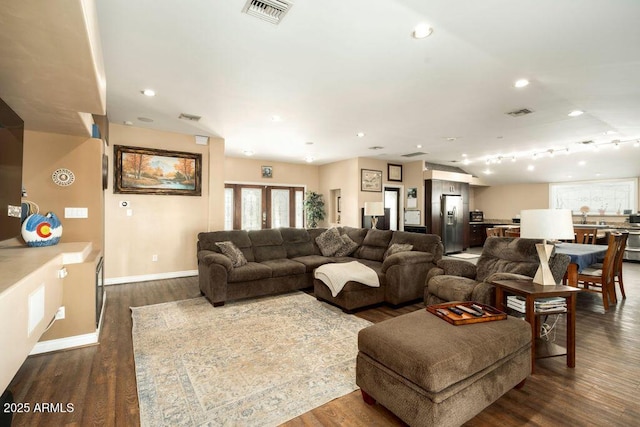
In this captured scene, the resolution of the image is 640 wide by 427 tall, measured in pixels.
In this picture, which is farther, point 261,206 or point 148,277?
point 261,206

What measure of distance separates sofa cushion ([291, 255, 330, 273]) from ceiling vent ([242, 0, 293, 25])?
3.24m

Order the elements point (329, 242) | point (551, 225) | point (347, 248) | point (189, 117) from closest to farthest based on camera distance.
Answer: point (551, 225)
point (189, 117)
point (347, 248)
point (329, 242)

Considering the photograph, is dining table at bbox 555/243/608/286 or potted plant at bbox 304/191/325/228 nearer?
dining table at bbox 555/243/608/286

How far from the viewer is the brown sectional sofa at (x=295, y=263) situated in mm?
3775

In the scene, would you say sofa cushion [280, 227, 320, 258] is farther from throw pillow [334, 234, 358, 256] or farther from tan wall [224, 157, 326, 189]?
tan wall [224, 157, 326, 189]

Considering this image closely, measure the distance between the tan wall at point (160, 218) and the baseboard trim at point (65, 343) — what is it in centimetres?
246

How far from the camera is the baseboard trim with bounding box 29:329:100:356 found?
2.60 metres

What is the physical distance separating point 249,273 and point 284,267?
53 cm

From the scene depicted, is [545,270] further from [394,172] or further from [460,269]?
[394,172]

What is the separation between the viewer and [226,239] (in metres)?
4.58

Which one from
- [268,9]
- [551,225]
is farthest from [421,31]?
[551,225]

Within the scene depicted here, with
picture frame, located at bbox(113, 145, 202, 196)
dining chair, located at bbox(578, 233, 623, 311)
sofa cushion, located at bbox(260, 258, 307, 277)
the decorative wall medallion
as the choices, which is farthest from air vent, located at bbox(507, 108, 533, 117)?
the decorative wall medallion

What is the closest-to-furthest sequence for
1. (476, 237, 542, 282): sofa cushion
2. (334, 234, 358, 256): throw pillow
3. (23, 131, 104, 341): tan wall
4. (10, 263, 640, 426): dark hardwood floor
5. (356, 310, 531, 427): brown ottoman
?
(356, 310, 531, 427): brown ottoman, (10, 263, 640, 426): dark hardwood floor, (23, 131, 104, 341): tan wall, (476, 237, 542, 282): sofa cushion, (334, 234, 358, 256): throw pillow

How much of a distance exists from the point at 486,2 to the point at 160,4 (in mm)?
2201
